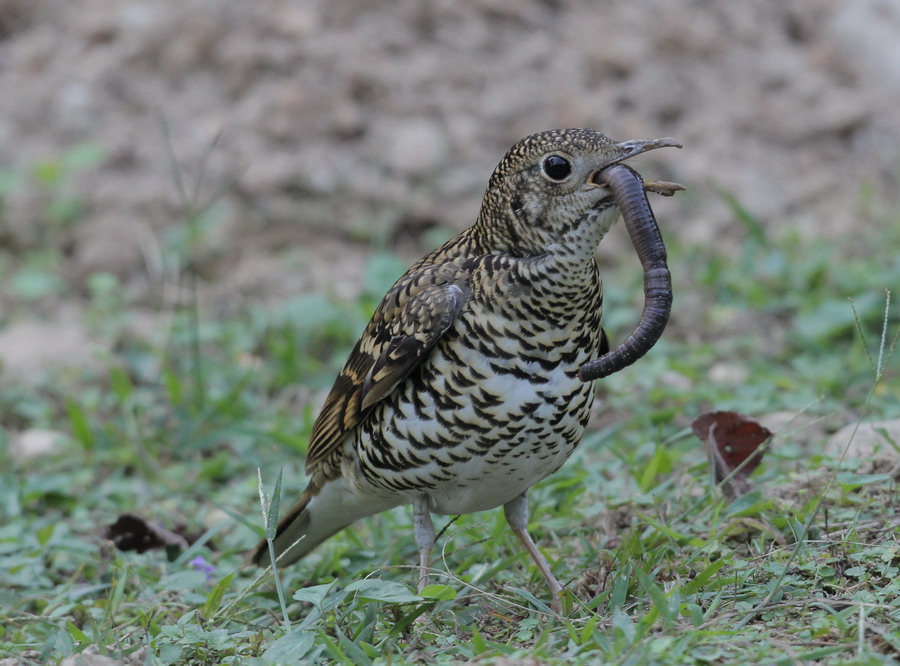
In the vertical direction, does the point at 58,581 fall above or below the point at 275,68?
below

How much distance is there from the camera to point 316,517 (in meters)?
4.05

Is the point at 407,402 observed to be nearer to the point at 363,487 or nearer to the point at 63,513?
the point at 363,487

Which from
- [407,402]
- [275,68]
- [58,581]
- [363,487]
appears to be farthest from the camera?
[275,68]

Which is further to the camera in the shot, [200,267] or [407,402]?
[200,267]

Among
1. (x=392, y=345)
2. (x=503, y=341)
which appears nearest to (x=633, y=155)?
(x=503, y=341)

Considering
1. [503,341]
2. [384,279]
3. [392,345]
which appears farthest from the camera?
[384,279]

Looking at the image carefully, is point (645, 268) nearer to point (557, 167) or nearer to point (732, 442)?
point (557, 167)

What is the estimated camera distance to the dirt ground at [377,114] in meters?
7.09

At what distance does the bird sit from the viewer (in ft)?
10.3

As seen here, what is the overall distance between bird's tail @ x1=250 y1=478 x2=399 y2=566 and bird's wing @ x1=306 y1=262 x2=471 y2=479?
83mm

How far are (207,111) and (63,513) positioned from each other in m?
3.39

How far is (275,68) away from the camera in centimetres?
748

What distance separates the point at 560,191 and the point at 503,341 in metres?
0.44

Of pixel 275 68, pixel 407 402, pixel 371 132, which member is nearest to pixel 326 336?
pixel 371 132
